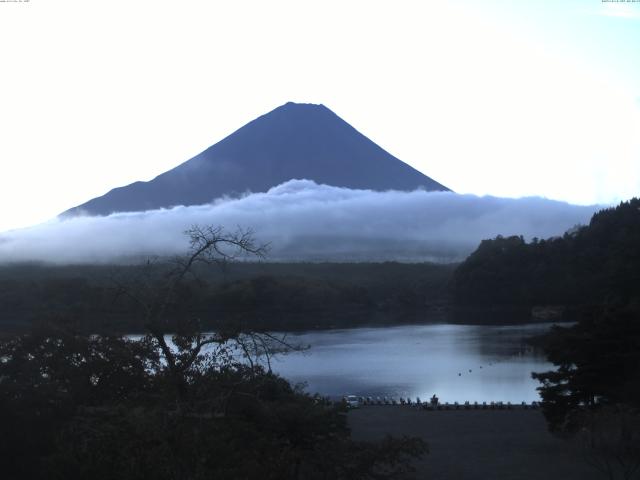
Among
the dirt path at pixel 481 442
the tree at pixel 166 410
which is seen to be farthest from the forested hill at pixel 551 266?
the tree at pixel 166 410

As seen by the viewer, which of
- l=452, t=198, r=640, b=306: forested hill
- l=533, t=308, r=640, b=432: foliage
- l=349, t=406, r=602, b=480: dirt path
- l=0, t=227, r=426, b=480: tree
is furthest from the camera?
l=452, t=198, r=640, b=306: forested hill

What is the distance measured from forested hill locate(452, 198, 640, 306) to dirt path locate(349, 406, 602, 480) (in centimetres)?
2176

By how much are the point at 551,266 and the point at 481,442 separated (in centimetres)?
3136

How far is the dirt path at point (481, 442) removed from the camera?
8578 mm

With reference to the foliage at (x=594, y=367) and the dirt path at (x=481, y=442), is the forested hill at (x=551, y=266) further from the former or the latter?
the foliage at (x=594, y=367)

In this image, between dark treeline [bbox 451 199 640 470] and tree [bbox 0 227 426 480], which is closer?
tree [bbox 0 227 426 480]

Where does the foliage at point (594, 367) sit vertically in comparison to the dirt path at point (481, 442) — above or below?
above

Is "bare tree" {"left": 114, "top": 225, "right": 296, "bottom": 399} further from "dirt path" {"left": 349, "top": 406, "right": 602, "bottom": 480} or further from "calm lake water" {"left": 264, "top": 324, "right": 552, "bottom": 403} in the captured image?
"calm lake water" {"left": 264, "top": 324, "right": 552, "bottom": 403}

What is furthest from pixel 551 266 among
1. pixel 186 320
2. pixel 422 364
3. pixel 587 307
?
pixel 186 320

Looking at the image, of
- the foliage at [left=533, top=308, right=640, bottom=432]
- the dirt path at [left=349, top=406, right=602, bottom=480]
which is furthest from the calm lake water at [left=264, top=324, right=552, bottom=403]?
the foliage at [left=533, top=308, right=640, bottom=432]

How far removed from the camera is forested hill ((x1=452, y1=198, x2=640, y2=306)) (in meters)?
36.3

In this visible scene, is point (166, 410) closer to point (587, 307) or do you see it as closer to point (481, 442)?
point (481, 442)

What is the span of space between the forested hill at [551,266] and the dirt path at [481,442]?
71.4ft

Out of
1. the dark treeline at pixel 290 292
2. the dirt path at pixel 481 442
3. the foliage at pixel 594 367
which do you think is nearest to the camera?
the dirt path at pixel 481 442
